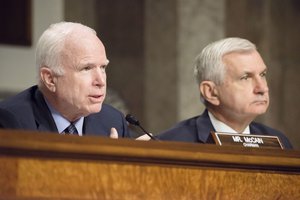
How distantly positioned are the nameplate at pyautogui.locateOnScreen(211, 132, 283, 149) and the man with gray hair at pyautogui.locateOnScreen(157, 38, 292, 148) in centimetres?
85

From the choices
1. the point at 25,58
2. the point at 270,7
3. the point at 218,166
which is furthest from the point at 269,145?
the point at 270,7

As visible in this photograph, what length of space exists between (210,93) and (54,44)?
1.06 metres

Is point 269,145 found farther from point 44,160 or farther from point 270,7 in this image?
point 270,7

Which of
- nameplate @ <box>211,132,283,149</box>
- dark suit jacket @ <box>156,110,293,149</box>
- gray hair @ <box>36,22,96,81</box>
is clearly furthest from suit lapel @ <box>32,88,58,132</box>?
dark suit jacket @ <box>156,110,293,149</box>

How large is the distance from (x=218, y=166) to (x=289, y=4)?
4339 mm

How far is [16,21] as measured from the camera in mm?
6535

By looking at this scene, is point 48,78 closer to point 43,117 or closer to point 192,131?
point 43,117

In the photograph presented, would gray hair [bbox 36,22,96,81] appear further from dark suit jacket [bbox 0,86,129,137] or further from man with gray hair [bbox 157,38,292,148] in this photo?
man with gray hair [bbox 157,38,292,148]

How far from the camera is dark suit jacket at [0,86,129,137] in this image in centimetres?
374

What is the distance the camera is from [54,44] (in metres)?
3.93

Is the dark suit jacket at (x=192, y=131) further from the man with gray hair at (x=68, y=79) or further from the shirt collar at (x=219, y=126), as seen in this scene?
the man with gray hair at (x=68, y=79)

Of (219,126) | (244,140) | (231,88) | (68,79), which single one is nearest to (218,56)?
(231,88)

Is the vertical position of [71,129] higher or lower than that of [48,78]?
lower

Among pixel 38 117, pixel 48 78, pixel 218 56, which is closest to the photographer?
pixel 38 117
